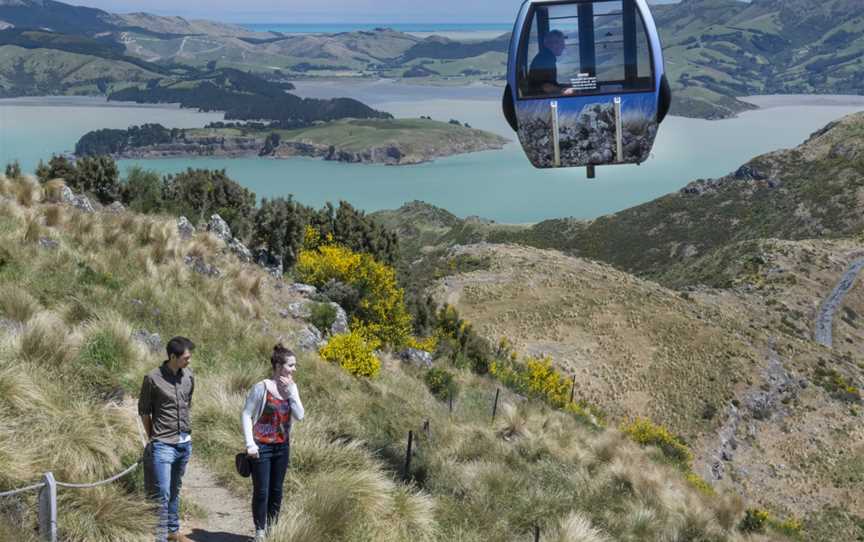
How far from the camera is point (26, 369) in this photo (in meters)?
8.27

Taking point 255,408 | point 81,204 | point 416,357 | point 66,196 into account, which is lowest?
point 416,357

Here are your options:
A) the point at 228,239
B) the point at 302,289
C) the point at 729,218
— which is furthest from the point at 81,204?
the point at 729,218

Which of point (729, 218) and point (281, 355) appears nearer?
point (281, 355)

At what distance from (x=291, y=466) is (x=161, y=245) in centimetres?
1019

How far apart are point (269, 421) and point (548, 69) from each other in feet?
25.4

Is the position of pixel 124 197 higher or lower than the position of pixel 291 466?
higher

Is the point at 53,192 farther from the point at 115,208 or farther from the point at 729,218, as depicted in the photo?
the point at 729,218

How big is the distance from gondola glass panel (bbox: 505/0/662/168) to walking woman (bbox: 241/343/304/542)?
677 cm

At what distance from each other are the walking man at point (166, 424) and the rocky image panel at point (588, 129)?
7.20 meters

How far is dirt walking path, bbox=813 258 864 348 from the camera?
66875mm

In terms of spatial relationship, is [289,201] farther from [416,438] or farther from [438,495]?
[438,495]

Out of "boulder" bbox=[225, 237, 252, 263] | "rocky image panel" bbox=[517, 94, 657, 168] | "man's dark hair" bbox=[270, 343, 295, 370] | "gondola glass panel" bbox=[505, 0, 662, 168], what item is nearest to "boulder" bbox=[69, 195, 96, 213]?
"boulder" bbox=[225, 237, 252, 263]

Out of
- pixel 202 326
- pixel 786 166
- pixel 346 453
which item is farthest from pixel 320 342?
pixel 786 166

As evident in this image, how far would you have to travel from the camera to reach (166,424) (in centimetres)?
659
